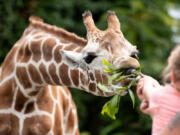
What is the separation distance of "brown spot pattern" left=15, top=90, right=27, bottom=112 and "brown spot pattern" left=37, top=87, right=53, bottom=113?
144 mm

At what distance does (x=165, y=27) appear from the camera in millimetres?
8336

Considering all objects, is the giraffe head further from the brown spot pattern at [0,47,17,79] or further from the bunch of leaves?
the brown spot pattern at [0,47,17,79]

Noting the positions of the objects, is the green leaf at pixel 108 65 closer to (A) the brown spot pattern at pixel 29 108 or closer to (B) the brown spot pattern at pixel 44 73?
(B) the brown spot pattern at pixel 44 73

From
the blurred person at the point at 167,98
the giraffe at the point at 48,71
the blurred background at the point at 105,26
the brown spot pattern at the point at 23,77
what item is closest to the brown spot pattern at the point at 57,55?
the giraffe at the point at 48,71

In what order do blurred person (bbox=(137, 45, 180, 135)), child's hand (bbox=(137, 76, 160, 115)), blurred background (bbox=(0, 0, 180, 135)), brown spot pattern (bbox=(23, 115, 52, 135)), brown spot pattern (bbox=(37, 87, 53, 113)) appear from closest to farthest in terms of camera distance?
blurred person (bbox=(137, 45, 180, 135))
child's hand (bbox=(137, 76, 160, 115))
brown spot pattern (bbox=(23, 115, 52, 135))
brown spot pattern (bbox=(37, 87, 53, 113))
blurred background (bbox=(0, 0, 180, 135))

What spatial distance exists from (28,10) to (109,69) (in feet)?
15.9

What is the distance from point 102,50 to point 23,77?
0.92 metres

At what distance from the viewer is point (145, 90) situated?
7.43ft

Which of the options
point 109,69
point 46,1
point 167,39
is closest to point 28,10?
point 46,1

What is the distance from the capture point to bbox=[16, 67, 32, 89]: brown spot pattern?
338cm

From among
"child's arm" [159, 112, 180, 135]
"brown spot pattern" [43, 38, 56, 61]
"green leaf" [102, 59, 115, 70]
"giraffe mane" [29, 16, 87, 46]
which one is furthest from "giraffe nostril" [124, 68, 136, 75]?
"brown spot pattern" [43, 38, 56, 61]

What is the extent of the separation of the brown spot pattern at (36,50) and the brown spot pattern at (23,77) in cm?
15

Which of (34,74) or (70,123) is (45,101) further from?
(70,123)

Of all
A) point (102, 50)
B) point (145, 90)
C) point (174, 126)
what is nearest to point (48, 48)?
point (102, 50)
